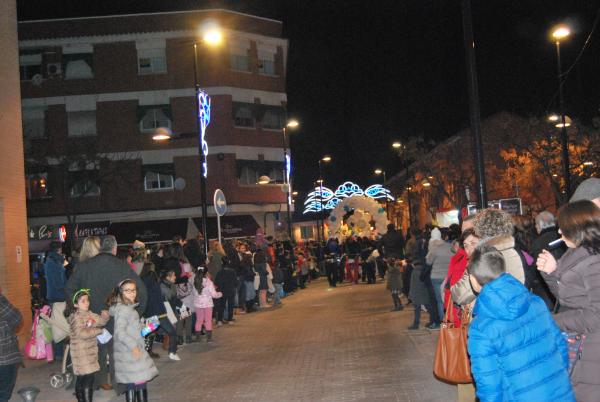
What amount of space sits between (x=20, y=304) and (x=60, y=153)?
24.2 metres

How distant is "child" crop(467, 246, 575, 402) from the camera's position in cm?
454

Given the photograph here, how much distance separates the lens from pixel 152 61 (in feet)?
131

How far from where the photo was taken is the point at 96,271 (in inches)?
364

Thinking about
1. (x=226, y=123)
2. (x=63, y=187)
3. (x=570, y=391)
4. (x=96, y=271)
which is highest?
(x=226, y=123)

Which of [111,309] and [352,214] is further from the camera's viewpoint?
[352,214]

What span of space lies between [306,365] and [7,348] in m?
5.20

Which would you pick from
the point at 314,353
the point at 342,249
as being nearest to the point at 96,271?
the point at 314,353

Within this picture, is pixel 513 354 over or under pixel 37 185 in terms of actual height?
under

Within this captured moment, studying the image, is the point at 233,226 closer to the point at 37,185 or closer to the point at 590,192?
the point at 37,185

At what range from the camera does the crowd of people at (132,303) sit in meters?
8.29

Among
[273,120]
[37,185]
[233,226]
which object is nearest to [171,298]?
[233,226]

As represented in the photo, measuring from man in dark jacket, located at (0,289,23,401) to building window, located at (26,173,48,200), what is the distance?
33828 millimetres

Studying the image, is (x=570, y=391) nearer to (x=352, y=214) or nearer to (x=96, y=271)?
(x=96, y=271)

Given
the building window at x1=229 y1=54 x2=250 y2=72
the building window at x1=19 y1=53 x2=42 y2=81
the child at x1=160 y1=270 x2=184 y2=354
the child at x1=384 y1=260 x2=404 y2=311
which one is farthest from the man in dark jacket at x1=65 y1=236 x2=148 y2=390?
the building window at x1=19 y1=53 x2=42 y2=81
